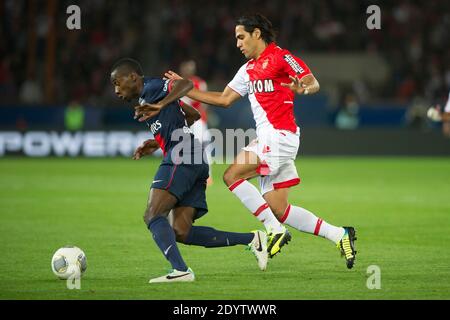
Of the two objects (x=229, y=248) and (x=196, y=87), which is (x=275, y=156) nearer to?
(x=229, y=248)

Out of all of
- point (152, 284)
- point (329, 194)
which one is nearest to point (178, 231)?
point (152, 284)

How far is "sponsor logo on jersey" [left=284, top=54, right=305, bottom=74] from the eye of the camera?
28.2 ft

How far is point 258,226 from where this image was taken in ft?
39.5

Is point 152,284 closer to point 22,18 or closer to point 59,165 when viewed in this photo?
point 59,165

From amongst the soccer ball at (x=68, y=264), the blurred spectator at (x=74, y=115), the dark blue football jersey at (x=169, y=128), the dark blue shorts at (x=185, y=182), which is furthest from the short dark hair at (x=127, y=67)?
the blurred spectator at (x=74, y=115)

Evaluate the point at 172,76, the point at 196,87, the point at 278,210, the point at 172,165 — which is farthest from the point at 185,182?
the point at 196,87

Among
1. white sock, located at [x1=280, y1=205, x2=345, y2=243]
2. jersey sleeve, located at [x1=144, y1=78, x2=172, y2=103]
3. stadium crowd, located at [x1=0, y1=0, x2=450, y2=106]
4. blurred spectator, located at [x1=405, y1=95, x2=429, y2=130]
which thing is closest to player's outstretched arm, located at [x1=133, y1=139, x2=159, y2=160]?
jersey sleeve, located at [x1=144, y1=78, x2=172, y2=103]

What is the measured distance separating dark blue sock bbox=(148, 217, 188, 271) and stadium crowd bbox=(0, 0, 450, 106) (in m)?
18.6

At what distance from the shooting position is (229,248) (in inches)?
403

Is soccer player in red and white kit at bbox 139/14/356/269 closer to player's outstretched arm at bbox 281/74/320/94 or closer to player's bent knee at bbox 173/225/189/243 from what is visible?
player's outstretched arm at bbox 281/74/320/94

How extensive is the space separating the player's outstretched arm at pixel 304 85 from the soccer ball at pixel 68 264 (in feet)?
7.86

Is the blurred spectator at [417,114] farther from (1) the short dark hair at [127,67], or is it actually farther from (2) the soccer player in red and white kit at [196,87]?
(1) the short dark hair at [127,67]

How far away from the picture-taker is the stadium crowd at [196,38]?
2662 cm

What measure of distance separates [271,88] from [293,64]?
34 cm
